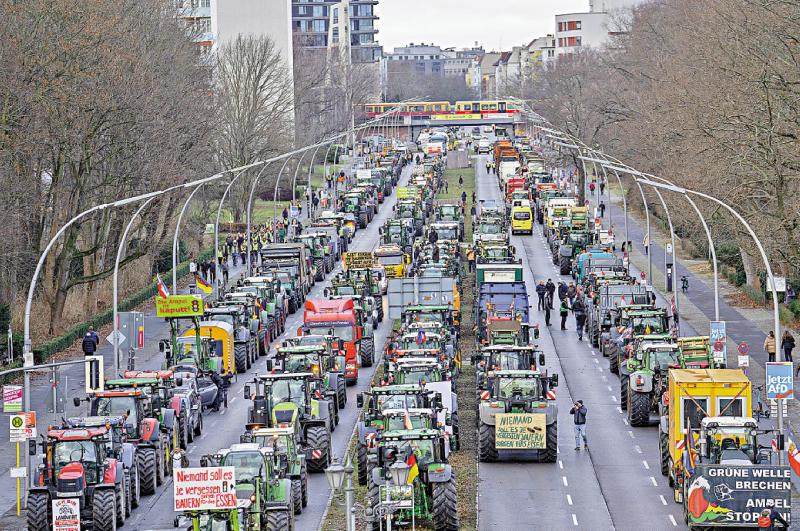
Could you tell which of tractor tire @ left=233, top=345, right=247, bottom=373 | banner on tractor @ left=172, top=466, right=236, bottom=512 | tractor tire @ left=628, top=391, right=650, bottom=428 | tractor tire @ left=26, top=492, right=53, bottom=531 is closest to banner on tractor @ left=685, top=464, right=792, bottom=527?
banner on tractor @ left=172, top=466, right=236, bottom=512

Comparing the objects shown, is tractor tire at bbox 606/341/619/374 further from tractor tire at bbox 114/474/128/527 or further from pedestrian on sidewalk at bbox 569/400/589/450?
tractor tire at bbox 114/474/128/527

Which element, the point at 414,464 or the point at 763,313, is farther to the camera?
the point at 763,313

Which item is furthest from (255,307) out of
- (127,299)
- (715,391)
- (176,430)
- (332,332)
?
(715,391)

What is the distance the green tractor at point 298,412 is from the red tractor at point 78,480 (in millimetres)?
5559

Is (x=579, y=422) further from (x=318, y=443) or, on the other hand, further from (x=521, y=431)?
(x=318, y=443)

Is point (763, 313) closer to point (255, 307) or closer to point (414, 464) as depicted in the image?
point (255, 307)

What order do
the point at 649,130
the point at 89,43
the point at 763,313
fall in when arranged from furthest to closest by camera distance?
the point at 649,130, the point at 763,313, the point at 89,43

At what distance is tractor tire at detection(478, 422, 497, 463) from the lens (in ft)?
134

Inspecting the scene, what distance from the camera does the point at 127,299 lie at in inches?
2990

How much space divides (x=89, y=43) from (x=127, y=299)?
17.1 metres

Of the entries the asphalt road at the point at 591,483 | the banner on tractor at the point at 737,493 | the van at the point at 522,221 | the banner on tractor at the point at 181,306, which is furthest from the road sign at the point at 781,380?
the van at the point at 522,221

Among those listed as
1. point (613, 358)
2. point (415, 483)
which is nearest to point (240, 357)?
point (613, 358)

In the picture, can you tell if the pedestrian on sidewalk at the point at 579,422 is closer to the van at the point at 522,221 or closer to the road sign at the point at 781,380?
the road sign at the point at 781,380

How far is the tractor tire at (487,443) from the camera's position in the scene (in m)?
40.8
